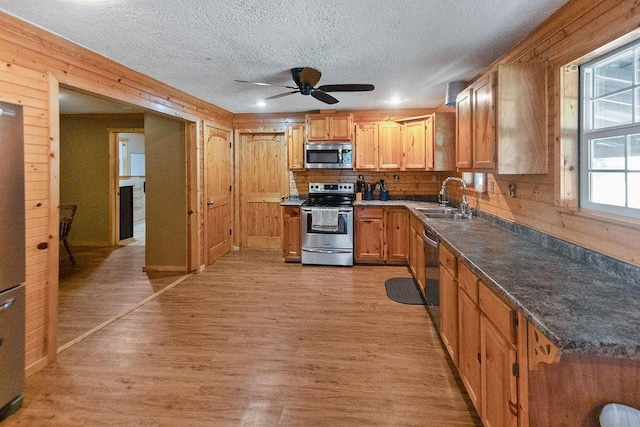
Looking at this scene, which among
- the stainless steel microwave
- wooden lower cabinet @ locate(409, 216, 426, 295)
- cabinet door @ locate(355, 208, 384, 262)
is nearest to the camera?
wooden lower cabinet @ locate(409, 216, 426, 295)

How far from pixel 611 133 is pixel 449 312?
4.60ft

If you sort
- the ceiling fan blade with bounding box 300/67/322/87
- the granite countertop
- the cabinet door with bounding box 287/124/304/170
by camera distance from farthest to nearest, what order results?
the cabinet door with bounding box 287/124/304/170, the ceiling fan blade with bounding box 300/67/322/87, the granite countertop

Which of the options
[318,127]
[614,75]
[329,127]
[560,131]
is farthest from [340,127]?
[614,75]

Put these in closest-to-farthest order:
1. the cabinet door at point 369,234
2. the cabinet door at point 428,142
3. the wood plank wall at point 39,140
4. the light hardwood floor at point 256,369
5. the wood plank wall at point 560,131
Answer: the wood plank wall at point 560,131, the light hardwood floor at point 256,369, the wood plank wall at point 39,140, the cabinet door at point 428,142, the cabinet door at point 369,234

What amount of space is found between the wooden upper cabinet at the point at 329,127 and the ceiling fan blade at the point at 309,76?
190 centimetres

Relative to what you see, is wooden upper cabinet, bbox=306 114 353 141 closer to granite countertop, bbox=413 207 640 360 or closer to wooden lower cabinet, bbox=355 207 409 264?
wooden lower cabinet, bbox=355 207 409 264

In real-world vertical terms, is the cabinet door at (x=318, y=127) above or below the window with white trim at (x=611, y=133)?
above

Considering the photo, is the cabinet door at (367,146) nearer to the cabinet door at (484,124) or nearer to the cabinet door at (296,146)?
the cabinet door at (296,146)

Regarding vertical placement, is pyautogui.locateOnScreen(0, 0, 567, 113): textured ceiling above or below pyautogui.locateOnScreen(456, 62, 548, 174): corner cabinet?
above

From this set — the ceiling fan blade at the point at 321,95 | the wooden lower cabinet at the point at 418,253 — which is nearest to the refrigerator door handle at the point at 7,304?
the ceiling fan blade at the point at 321,95

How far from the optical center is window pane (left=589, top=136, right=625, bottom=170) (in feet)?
6.07

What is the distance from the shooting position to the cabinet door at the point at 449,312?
2280mm

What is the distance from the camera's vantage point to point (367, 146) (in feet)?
18.1

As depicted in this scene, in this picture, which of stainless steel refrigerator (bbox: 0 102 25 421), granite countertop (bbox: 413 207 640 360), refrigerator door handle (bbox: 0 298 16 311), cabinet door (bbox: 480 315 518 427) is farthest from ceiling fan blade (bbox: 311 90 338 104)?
refrigerator door handle (bbox: 0 298 16 311)
